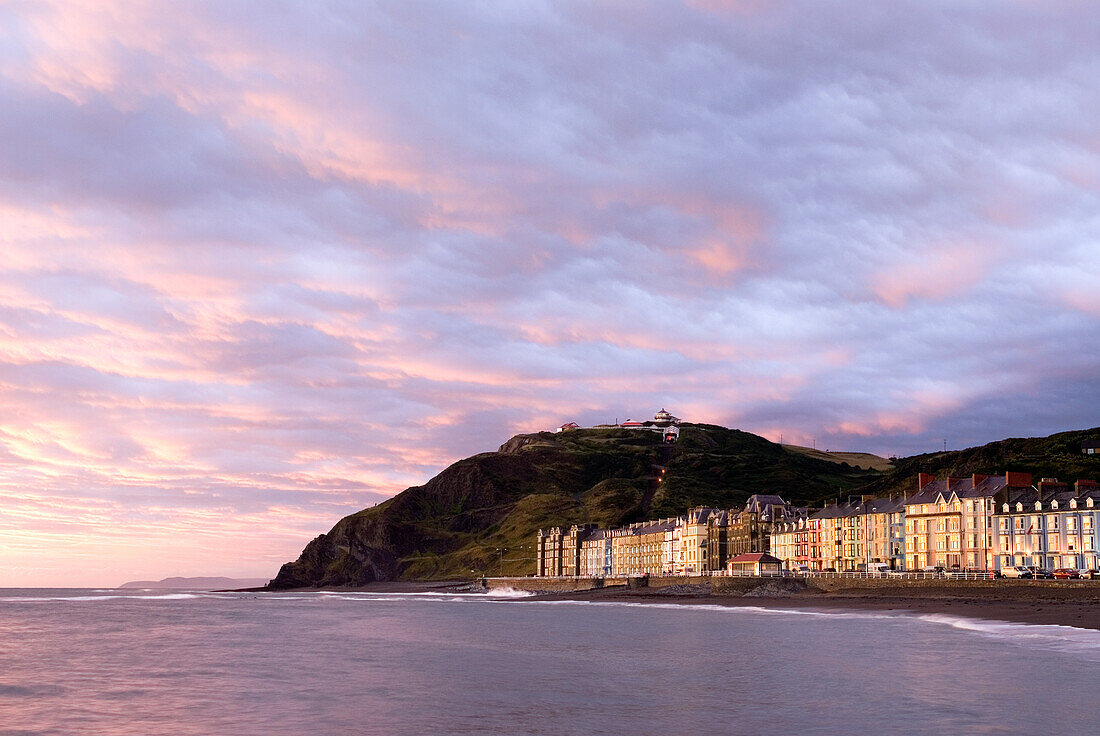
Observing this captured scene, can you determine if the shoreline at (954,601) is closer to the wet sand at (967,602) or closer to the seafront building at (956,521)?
the wet sand at (967,602)

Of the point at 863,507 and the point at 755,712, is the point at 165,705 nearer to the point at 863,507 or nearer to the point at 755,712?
the point at 755,712

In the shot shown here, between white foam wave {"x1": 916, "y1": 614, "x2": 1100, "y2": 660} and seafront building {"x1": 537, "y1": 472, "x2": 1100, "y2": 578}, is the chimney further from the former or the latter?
white foam wave {"x1": 916, "y1": 614, "x2": 1100, "y2": 660}

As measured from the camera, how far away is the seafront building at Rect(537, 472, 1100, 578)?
12519 cm

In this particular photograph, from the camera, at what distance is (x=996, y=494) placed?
13562cm

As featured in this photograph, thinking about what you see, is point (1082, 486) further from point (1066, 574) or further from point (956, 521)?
point (1066, 574)

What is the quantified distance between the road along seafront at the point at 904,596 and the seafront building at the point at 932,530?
31.6 feet

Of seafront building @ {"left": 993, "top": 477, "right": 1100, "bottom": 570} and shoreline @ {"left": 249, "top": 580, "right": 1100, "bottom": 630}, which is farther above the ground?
seafront building @ {"left": 993, "top": 477, "right": 1100, "bottom": 570}

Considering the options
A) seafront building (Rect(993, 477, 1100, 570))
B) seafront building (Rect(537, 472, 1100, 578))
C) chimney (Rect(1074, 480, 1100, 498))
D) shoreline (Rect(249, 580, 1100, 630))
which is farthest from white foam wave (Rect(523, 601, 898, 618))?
chimney (Rect(1074, 480, 1100, 498))

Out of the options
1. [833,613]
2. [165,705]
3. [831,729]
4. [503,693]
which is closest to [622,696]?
[503,693]

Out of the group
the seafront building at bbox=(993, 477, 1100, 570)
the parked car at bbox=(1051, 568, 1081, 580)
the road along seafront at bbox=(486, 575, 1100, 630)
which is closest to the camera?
the road along seafront at bbox=(486, 575, 1100, 630)

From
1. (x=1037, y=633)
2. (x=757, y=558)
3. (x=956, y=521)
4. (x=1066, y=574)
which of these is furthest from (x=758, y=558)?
(x=1037, y=633)

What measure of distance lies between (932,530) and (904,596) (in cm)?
3774

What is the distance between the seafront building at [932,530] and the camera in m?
125

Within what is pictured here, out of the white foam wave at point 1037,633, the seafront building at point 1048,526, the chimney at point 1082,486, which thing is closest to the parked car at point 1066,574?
the seafront building at point 1048,526
